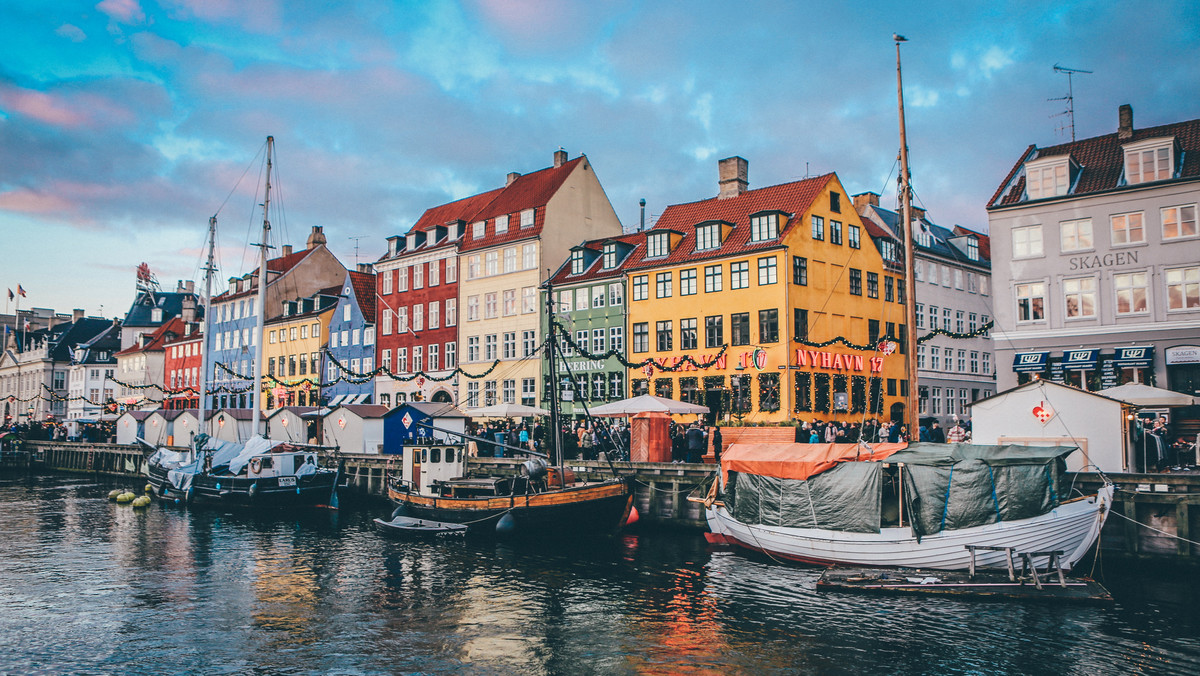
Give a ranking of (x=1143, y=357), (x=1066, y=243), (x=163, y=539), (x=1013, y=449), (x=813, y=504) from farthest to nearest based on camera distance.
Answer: (x=1066, y=243) → (x=1143, y=357) → (x=163, y=539) → (x=813, y=504) → (x=1013, y=449)

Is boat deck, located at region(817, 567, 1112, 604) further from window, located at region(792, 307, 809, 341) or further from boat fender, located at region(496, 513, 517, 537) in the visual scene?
window, located at region(792, 307, 809, 341)

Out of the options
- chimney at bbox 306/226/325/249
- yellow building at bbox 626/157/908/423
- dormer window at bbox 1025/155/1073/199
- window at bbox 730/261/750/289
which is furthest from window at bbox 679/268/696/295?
chimney at bbox 306/226/325/249

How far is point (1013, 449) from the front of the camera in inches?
897

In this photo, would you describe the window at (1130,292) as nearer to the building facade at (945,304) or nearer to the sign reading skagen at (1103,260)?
the sign reading skagen at (1103,260)

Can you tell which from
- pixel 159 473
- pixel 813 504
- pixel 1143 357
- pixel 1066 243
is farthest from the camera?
pixel 159 473

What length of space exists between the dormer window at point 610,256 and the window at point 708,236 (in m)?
5.97

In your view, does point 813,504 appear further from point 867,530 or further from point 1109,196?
point 1109,196

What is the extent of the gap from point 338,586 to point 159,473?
30.5m

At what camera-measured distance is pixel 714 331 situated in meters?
50.3

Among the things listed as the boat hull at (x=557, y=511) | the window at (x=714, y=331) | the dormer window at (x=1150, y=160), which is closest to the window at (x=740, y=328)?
the window at (x=714, y=331)

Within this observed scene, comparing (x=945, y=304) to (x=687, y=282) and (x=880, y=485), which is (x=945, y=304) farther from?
(x=880, y=485)

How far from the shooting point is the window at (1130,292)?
37.6 meters

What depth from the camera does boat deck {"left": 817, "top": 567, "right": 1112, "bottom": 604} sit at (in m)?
19.7

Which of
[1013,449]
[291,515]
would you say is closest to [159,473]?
[291,515]
